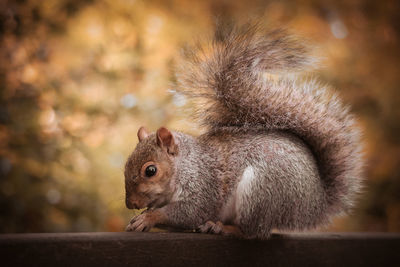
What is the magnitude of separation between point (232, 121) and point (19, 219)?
1.32 meters

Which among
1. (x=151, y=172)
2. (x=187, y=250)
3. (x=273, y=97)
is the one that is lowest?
(x=187, y=250)

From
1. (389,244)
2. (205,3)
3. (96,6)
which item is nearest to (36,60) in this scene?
(96,6)

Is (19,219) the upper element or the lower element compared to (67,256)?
lower

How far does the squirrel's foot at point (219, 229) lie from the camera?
991 millimetres

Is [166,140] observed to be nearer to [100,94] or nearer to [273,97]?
[273,97]

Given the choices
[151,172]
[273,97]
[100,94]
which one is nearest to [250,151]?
[273,97]

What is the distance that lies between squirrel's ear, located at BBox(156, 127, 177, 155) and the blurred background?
744 mm

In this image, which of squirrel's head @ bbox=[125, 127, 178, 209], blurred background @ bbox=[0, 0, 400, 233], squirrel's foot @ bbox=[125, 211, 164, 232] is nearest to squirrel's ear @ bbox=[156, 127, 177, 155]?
squirrel's head @ bbox=[125, 127, 178, 209]

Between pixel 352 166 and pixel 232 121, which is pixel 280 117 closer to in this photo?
pixel 232 121

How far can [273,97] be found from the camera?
1.11m

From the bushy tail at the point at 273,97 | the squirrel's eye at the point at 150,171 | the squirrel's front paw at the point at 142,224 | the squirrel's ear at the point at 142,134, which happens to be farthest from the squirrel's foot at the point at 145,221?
the bushy tail at the point at 273,97

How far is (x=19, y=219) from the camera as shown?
184 cm

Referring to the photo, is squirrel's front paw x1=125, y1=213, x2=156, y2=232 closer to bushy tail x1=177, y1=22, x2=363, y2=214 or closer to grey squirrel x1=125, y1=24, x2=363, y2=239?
grey squirrel x1=125, y1=24, x2=363, y2=239

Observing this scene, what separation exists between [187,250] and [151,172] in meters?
0.22
